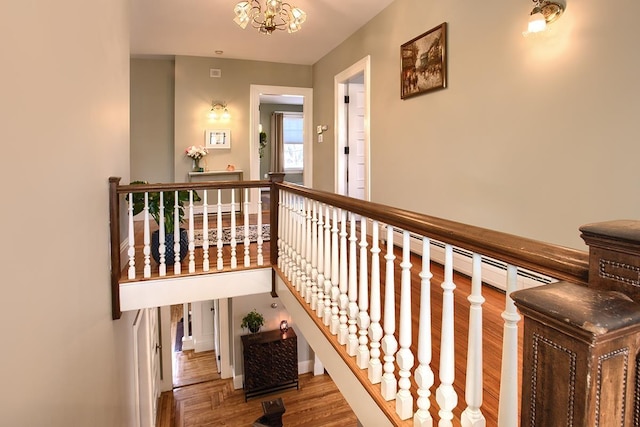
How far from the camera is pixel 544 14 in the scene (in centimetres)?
216

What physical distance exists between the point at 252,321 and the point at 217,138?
3.07 metres

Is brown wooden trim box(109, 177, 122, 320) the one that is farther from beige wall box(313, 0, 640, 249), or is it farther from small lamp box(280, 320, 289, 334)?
small lamp box(280, 320, 289, 334)

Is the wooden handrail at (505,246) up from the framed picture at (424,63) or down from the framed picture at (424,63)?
down

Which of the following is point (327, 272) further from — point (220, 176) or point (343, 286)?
point (220, 176)

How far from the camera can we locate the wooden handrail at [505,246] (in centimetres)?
72

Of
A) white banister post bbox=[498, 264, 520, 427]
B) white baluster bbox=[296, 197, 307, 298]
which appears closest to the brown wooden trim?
white baluster bbox=[296, 197, 307, 298]

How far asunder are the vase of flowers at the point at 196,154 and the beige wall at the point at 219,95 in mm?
78

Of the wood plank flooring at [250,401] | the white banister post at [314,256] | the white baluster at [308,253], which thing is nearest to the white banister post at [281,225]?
the wood plank flooring at [250,401]

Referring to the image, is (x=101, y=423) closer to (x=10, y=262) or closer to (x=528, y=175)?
(x=10, y=262)

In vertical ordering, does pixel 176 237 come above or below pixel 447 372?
above

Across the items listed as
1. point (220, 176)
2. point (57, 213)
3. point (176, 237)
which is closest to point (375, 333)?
point (57, 213)

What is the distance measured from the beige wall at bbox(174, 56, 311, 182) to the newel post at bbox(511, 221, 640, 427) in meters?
5.73

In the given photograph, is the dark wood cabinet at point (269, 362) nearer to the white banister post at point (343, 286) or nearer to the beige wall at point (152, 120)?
the beige wall at point (152, 120)

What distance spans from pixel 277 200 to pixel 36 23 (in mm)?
2074
